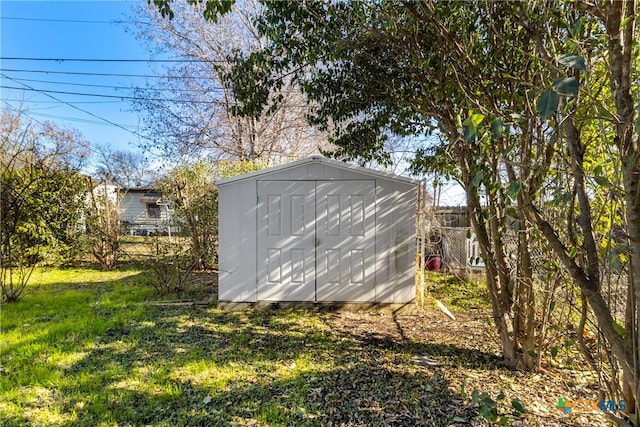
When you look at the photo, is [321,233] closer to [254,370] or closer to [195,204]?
[254,370]

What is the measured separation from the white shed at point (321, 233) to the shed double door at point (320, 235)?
0.05ft

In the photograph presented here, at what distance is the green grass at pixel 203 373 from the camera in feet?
7.74

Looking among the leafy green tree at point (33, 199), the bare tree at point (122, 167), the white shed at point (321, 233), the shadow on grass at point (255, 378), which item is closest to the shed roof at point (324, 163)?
the white shed at point (321, 233)

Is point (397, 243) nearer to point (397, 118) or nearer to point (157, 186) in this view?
point (397, 118)

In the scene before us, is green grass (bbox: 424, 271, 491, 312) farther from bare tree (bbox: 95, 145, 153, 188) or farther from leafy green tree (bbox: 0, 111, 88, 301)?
bare tree (bbox: 95, 145, 153, 188)

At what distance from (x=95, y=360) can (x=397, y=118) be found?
14.4ft

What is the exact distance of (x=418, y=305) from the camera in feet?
17.1

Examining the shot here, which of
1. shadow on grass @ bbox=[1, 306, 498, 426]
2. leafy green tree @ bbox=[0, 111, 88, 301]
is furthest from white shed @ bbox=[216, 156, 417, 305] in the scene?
leafy green tree @ bbox=[0, 111, 88, 301]

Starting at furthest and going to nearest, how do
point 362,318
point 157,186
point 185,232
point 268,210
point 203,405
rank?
point 157,186 → point 185,232 → point 268,210 → point 362,318 → point 203,405

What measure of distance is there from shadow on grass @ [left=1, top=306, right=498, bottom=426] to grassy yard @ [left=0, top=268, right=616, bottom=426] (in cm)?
1

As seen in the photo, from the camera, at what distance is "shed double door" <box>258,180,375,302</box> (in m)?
5.01

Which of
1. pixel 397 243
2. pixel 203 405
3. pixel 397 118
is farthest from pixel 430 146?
pixel 203 405

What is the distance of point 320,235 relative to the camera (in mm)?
5027

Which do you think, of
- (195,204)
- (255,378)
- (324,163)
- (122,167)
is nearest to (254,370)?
(255,378)
